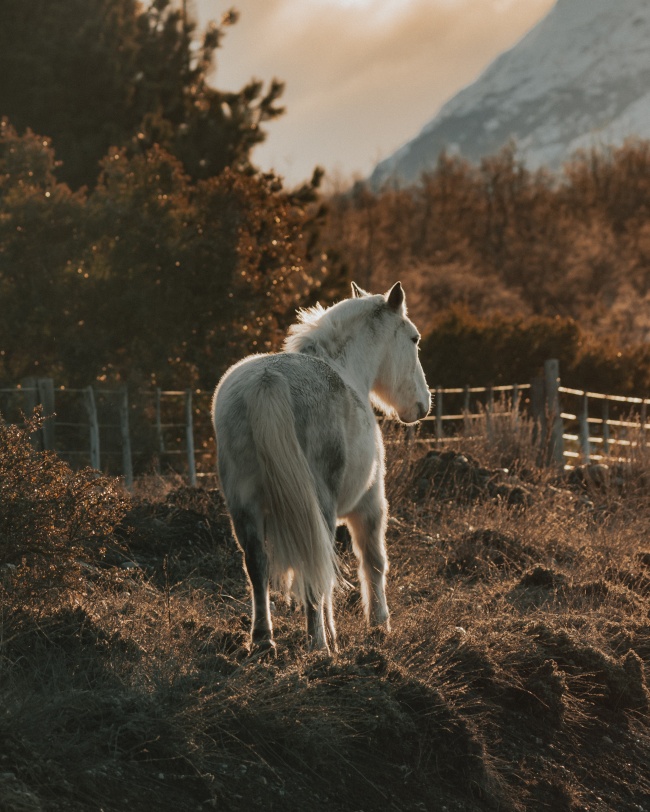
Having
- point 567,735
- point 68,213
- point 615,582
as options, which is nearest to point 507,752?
point 567,735

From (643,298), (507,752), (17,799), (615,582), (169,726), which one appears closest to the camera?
(17,799)

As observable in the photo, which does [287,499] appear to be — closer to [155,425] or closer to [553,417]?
[553,417]

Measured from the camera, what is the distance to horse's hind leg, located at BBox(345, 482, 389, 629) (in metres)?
6.54

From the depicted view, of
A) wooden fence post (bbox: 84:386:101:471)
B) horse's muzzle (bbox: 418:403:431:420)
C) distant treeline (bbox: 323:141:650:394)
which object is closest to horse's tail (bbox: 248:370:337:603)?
horse's muzzle (bbox: 418:403:431:420)

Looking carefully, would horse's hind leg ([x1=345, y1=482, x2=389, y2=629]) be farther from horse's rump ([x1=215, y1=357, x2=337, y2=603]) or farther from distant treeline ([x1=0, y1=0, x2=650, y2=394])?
distant treeline ([x1=0, y1=0, x2=650, y2=394])

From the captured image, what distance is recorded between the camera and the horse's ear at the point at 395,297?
22.5 ft

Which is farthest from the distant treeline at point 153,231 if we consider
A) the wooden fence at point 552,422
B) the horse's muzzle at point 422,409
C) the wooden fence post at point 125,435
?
the horse's muzzle at point 422,409

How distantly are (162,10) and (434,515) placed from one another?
17.5 m

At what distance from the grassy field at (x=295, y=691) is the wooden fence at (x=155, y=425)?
20.8ft

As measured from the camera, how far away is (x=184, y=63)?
2423 cm

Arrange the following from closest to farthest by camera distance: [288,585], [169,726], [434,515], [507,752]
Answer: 1. [169,726]
2. [507,752]
3. [288,585]
4. [434,515]

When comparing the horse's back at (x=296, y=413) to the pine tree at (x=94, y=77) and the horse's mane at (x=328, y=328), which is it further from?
the pine tree at (x=94, y=77)

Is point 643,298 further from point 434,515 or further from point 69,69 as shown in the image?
point 434,515

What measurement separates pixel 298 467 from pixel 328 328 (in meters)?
1.51
